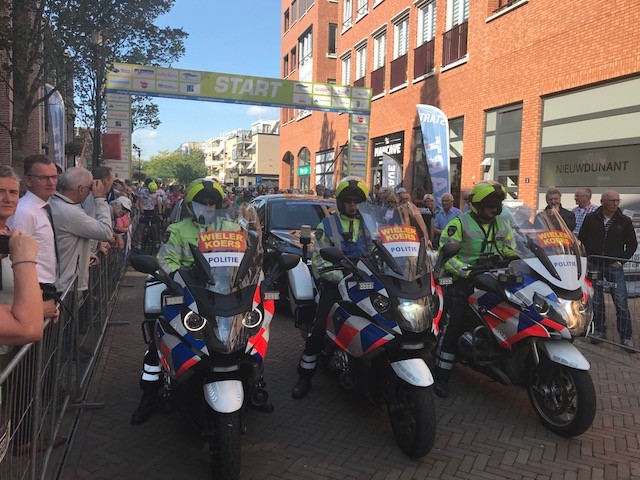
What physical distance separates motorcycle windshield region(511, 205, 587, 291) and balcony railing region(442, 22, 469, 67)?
12.7 m

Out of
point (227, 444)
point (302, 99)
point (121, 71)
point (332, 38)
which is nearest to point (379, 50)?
point (302, 99)

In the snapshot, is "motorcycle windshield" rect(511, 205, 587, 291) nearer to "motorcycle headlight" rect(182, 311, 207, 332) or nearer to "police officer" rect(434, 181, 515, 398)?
"police officer" rect(434, 181, 515, 398)

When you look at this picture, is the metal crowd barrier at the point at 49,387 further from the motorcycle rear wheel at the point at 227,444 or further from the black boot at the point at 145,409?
the motorcycle rear wheel at the point at 227,444

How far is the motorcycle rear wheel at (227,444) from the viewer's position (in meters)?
3.00

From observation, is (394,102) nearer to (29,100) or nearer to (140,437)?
(29,100)

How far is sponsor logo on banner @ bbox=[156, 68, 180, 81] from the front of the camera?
16.5m

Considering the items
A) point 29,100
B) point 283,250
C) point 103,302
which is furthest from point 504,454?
point 29,100

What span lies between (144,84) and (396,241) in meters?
14.9

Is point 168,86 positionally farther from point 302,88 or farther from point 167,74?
point 302,88

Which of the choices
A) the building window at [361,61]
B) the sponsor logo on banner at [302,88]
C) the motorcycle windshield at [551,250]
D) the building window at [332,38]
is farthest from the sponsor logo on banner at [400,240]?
the building window at [332,38]

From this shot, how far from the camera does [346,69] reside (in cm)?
2612

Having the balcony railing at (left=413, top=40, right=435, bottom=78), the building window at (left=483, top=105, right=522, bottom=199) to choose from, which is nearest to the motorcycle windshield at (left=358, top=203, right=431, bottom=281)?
the building window at (left=483, top=105, right=522, bottom=199)

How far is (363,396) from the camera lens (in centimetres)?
400

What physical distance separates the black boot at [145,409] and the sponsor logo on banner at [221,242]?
1.47 m
